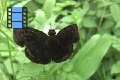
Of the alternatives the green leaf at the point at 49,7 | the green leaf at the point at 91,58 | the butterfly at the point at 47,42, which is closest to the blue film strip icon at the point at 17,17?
the butterfly at the point at 47,42

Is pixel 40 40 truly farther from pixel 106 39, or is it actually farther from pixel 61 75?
pixel 106 39

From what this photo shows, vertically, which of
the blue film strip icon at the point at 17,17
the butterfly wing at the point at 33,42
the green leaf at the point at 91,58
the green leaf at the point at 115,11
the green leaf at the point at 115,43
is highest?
the blue film strip icon at the point at 17,17

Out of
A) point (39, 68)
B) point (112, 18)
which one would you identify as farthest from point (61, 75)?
point (112, 18)

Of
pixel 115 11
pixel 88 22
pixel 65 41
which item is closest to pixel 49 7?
pixel 88 22

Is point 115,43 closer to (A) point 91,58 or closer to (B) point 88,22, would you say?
(A) point 91,58

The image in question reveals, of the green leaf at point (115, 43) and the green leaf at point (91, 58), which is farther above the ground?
the green leaf at point (115, 43)

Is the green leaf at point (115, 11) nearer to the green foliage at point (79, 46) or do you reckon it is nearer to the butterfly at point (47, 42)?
the green foliage at point (79, 46)

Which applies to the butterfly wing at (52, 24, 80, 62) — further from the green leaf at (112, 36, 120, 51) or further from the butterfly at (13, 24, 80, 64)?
the green leaf at (112, 36, 120, 51)
